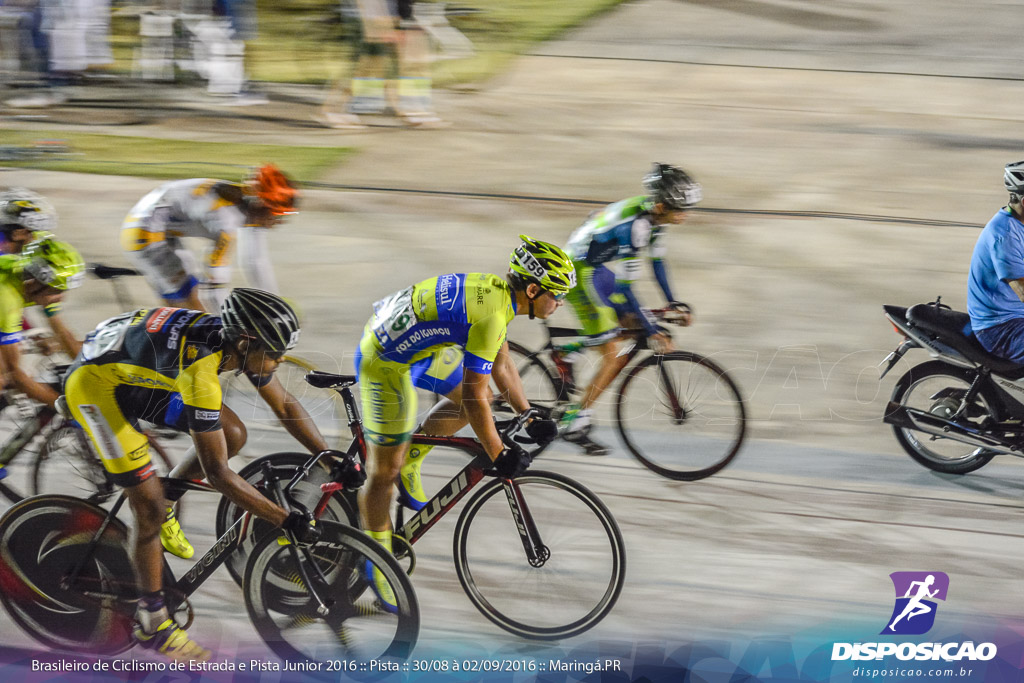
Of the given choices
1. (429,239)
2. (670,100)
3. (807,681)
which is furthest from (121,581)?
(670,100)

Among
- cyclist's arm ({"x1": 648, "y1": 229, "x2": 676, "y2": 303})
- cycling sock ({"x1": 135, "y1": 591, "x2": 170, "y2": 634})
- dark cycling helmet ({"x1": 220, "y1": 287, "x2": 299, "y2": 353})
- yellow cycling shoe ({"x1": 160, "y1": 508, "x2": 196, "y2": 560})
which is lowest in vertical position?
cycling sock ({"x1": 135, "y1": 591, "x2": 170, "y2": 634})

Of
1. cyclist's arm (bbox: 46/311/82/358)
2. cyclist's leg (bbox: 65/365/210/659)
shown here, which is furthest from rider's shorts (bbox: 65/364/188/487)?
cyclist's arm (bbox: 46/311/82/358)

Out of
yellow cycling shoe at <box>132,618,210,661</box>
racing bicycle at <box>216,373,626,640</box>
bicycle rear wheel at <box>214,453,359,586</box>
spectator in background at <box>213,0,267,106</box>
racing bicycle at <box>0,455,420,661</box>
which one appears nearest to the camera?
racing bicycle at <box>0,455,420,661</box>

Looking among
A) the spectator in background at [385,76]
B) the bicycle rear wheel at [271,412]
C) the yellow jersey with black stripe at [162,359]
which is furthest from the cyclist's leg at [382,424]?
the spectator in background at [385,76]

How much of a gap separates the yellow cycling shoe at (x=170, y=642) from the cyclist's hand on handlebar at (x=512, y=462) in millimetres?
1330

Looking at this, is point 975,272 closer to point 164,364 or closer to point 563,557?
point 563,557

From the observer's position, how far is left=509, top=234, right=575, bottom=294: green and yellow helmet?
3.88 metres

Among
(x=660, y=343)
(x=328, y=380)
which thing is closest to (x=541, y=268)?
(x=328, y=380)

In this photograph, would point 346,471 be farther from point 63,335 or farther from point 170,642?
point 63,335

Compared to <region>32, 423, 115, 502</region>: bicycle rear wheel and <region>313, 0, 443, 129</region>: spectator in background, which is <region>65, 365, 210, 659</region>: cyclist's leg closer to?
<region>32, 423, 115, 502</region>: bicycle rear wheel

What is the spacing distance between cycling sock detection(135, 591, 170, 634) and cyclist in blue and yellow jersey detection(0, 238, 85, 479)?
1267mm

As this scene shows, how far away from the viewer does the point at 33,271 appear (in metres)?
4.43

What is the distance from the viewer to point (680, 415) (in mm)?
5176

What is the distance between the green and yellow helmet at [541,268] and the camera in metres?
3.88
